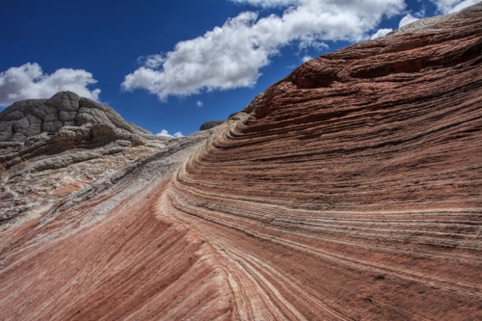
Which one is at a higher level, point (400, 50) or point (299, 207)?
point (400, 50)

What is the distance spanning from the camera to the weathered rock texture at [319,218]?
4039 mm

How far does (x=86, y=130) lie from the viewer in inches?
1149

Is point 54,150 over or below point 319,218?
over

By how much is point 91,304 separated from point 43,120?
40562 millimetres

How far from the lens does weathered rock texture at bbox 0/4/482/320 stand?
4.04 m

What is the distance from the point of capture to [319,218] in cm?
584

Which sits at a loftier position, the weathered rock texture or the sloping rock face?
the sloping rock face

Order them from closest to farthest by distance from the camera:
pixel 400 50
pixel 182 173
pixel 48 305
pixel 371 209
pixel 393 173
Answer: pixel 371 209
pixel 393 173
pixel 48 305
pixel 400 50
pixel 182 173

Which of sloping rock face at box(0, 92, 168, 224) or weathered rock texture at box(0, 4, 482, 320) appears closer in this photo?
weathered rock texture at box(0, 4, 482, 320)

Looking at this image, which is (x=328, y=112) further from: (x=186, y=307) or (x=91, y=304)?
(x=91, y=304)

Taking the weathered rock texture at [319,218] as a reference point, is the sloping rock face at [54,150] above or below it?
above

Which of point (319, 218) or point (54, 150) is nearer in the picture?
point (319, 218)

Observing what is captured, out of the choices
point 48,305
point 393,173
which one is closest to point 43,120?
point 48,305

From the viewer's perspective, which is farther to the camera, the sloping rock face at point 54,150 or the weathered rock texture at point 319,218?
the sloping rock face at point 54,150
